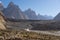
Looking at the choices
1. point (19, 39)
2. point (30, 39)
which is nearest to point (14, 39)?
point (19, 39)

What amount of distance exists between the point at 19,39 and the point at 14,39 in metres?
0.64

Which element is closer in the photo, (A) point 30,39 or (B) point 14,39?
(B) point 14,39

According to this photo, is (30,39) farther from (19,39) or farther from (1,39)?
(1,39)

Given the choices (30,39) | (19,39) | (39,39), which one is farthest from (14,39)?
(39,39)

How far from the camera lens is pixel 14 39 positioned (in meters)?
22.8

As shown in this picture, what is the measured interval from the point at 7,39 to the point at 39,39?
4.86 metres

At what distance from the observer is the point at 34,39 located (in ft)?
82.0

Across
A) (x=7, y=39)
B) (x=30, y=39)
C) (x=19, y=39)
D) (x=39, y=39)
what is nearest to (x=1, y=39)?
(x=7, y=39)

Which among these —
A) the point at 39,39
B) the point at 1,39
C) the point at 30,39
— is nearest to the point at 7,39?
the point at 1,39

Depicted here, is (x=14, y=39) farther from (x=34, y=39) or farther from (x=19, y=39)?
(x=34, y=39)

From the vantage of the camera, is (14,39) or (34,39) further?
(34,39)

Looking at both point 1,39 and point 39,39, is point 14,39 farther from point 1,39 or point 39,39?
point 39,39

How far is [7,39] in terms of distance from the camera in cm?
2292

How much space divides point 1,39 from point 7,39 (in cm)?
85
